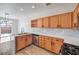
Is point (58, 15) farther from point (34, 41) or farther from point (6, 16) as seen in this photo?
point (6, 16)

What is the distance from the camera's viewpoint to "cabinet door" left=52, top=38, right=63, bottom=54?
5.32ft

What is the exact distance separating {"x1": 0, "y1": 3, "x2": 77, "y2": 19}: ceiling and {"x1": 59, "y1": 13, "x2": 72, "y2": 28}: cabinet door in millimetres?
84

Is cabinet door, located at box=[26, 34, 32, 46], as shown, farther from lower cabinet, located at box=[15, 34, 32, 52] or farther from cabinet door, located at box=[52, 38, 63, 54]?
cabinet door, located at box=[52, 38, 63, 54]

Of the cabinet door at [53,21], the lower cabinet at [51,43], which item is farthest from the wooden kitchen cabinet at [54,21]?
the lower cabinet at [51,43]

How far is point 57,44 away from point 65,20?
1.41 ft

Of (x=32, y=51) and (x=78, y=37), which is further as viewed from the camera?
(x=32, y=51)

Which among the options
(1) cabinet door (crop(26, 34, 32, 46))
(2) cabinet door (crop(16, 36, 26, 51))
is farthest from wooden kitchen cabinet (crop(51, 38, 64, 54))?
(2) cabinet door (crop(16, 36, 26, 51))

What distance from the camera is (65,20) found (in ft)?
5.26

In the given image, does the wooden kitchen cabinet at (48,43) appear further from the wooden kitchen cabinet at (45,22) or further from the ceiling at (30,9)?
the ceiling at (30,9)

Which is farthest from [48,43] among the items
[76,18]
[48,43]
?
[76,18]
